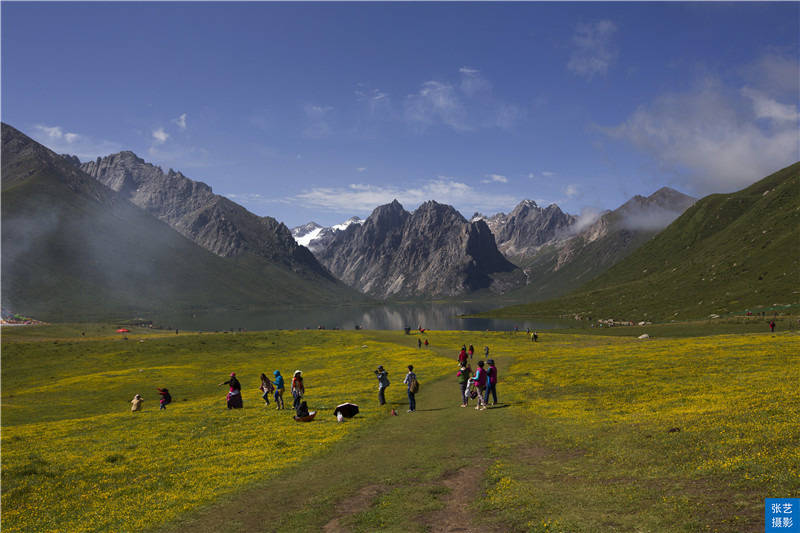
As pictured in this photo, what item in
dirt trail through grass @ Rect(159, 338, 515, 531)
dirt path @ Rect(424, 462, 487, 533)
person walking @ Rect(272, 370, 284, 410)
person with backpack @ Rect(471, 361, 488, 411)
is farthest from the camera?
person walking @ Rect(272, 370, 284, 410)

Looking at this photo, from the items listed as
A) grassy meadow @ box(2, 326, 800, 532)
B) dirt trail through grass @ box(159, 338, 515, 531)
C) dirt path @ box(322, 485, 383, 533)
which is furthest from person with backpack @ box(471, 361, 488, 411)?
dirt path @ box(322, 485, 383, 533)

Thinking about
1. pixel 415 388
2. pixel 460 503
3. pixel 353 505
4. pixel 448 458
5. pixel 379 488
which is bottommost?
pixel 448 458

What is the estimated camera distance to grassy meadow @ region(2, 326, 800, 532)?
655 inches

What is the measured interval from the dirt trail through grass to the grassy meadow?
0.11 metres

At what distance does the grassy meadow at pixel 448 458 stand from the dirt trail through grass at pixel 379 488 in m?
0.11

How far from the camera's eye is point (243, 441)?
101ft

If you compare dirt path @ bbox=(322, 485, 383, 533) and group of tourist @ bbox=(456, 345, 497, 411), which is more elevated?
group of tourist @ bbox=(456, 345, 497, 411)

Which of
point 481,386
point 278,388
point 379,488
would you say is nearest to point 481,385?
point 481,386

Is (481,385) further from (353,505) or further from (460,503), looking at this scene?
(353,505)

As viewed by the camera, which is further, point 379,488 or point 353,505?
point 379,488

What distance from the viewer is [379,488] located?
68.1 ft

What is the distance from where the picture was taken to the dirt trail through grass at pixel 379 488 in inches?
682

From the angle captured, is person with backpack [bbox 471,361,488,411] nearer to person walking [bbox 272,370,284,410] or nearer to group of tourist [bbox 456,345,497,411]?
group of tourist [bbox 456,345,497,411]

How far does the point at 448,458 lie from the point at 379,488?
5.39 meters
